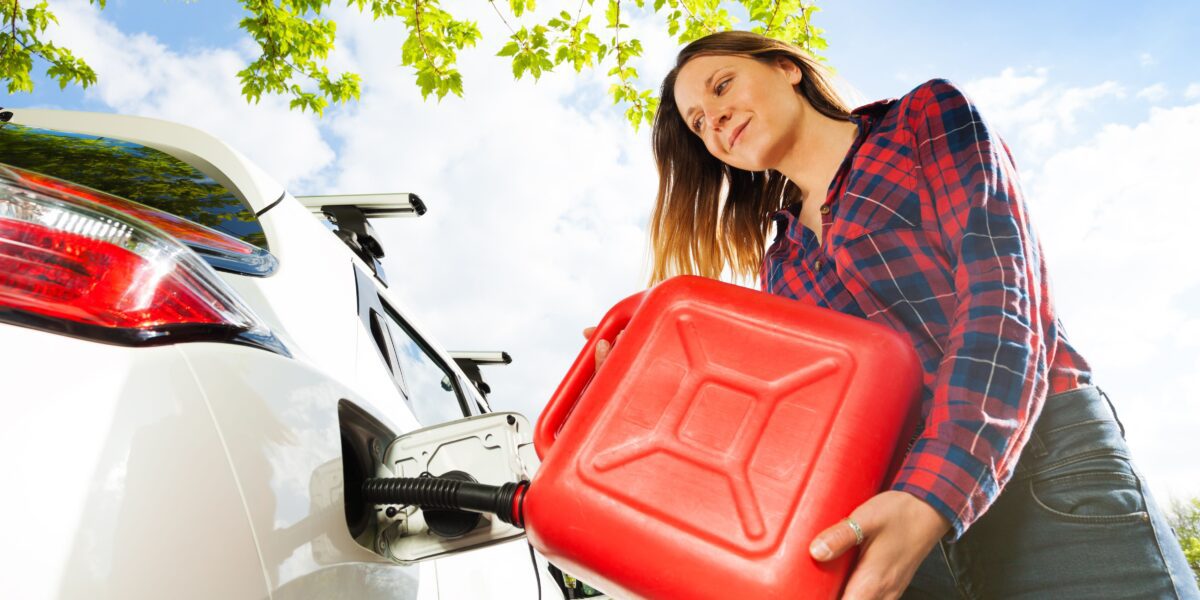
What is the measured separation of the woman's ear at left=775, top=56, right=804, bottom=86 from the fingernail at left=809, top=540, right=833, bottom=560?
4.49 feet

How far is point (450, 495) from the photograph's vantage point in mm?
1231

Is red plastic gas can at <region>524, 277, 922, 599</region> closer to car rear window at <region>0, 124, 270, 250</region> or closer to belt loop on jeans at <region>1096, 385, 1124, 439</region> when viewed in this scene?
belt loop on jeans at <region>1096, 385, 1124, 439</region>

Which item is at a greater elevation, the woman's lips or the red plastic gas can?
the woman's lips

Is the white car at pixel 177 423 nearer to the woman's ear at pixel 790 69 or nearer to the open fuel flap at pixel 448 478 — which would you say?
the open fuel flap at pixel 448 478

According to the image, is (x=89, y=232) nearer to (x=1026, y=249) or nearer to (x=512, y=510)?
(x=512, y=510)

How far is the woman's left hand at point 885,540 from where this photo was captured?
3.33 feet

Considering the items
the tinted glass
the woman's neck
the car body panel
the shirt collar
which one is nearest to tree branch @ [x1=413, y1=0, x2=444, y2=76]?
the tinted glass

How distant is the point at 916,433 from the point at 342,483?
1.02 meters

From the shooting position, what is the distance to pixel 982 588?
1409mm

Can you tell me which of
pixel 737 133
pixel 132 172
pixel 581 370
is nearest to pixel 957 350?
pixel 581 370

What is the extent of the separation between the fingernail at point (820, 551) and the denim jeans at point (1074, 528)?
0.56 meters

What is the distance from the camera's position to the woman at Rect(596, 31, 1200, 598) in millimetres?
1120

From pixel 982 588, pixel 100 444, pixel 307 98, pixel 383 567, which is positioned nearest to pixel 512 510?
pixel 383 567

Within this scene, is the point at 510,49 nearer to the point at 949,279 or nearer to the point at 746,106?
the point at 746,106
